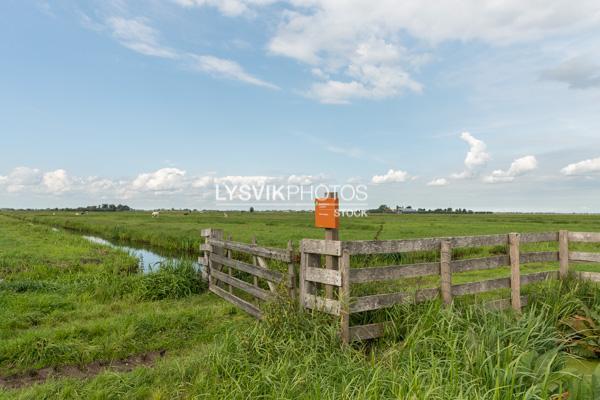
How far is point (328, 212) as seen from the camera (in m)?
6.02

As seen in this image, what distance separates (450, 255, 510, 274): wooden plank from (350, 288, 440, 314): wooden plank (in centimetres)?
67

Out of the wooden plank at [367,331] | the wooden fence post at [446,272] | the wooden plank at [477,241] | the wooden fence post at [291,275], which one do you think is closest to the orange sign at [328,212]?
the wooden fence post at [291,275]

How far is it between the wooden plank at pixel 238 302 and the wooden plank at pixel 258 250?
1.08 metres

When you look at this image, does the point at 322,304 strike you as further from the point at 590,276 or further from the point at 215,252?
the point at 590,276

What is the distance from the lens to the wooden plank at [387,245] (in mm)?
5609

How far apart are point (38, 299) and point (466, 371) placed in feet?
30.2

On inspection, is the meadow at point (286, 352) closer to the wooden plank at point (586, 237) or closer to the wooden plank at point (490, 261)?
the wooden plank at point (490, 261)

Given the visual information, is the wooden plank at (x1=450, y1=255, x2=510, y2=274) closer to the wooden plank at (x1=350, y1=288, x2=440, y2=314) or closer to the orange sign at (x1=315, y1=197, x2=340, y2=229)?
the wooden plank at (x1=350, y1=288, x2=440, y2=314)

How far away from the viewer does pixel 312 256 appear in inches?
244

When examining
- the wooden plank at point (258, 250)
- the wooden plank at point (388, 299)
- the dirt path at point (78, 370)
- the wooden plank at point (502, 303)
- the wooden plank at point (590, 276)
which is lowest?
the dirt path at point (78, 370)

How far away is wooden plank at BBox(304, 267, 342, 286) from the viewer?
18.2 feet

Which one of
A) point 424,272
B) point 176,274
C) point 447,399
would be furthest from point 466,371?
point 176,274

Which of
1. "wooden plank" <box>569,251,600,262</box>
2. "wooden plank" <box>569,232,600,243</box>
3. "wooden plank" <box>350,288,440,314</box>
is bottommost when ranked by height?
"wooden plank" <box>350,288,440,314</box>

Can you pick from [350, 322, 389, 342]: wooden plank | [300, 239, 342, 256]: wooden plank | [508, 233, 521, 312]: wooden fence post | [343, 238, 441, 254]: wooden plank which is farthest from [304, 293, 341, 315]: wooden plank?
[508, 233, 521, 312]: wooden fence post
